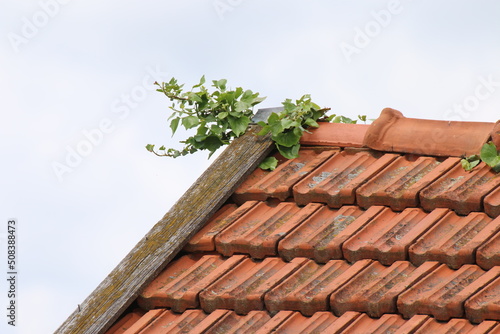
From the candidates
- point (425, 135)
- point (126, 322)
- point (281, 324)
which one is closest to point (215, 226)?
point (126, 322)

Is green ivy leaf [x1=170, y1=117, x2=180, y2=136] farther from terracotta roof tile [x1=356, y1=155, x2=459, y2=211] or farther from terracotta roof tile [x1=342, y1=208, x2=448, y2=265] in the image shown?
terracotta roof tile [x1=342, y1=208, x2=448, y2=265]

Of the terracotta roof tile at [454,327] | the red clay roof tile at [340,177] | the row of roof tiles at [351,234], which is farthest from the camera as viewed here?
the red clay roof tile at [340,177]

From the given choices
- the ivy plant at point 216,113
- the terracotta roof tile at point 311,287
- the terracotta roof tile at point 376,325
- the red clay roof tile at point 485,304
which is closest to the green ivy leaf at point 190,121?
the ivy plant at point 216,113

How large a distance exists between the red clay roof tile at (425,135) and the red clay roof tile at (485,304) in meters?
1.02

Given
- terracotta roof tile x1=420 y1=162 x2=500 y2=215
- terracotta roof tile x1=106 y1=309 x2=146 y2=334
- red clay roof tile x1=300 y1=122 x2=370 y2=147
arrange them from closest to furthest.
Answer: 1. terracotta roof tile x1=420 y1=162 x2=500 y2=215
2. terracotta roof tile x1=106 y1=309 x2=146 y2=334
3. red clay roof tile x1=300 y1=122 x2=370 y2=147

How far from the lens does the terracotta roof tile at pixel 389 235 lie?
4.02 meters

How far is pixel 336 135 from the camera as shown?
16.2 feet

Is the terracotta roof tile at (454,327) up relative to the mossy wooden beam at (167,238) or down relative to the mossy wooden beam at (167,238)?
down

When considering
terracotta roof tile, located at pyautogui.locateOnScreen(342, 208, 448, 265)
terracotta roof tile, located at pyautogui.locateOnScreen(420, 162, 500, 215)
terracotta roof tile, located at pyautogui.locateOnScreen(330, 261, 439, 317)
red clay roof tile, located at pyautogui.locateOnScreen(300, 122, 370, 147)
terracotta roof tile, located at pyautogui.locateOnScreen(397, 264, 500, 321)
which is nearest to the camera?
terracotta roof tile, located at pyautogui.locateOnScreen(397, 264, 500, 321)

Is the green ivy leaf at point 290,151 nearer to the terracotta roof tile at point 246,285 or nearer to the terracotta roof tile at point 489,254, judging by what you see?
the terracotta roof tile at point 246,285

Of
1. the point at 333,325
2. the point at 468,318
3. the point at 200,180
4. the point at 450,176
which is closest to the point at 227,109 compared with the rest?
the point at 200,180

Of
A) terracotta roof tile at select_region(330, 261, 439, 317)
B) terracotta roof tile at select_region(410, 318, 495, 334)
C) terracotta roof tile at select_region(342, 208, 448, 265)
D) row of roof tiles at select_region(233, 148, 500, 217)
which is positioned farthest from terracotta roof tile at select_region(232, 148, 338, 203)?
terracotta roof tile at select_region(410, 318, 495, 334)

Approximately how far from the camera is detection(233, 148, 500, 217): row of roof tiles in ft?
13.8

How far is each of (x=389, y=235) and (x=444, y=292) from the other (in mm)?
498
